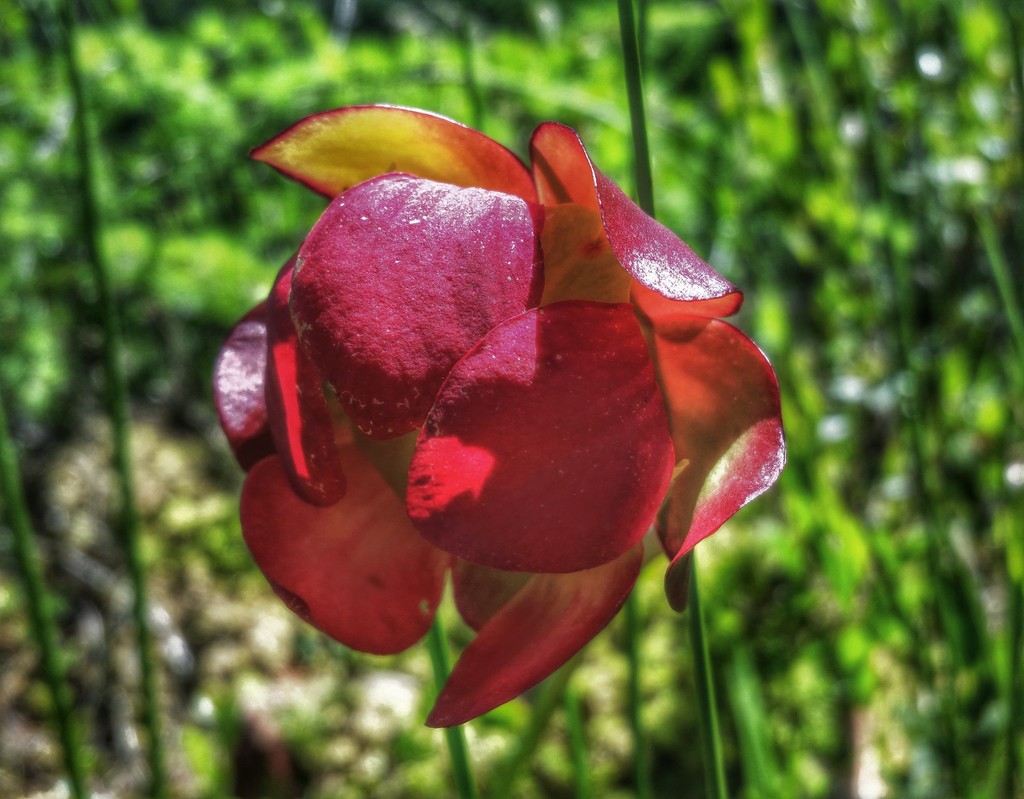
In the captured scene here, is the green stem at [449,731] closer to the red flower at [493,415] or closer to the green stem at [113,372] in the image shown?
the red flower at [493,415]

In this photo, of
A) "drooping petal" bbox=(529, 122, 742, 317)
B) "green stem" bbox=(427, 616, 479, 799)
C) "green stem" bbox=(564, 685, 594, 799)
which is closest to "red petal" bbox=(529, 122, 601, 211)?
"drooping petal" bbox=(529, 122, 742, 317)

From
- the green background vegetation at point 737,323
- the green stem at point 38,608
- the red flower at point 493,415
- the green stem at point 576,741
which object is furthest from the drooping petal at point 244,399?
the green background vegetation at point 737,323

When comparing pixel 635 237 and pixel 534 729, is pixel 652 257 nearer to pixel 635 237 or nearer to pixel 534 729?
pixel 635 237

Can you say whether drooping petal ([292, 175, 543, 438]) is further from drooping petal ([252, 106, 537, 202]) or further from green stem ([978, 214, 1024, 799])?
green stem ([978, 214, 1024, 799])

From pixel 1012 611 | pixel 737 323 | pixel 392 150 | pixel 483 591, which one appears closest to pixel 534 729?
pixel 483 591

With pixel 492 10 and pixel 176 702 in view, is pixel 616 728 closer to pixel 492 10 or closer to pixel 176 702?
pixel 176 702

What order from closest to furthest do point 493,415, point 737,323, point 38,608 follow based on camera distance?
1. point 493,415
2. point 38,608
3. point 737,323

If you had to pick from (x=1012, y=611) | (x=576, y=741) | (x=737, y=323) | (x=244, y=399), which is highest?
(x=244, y=399)
